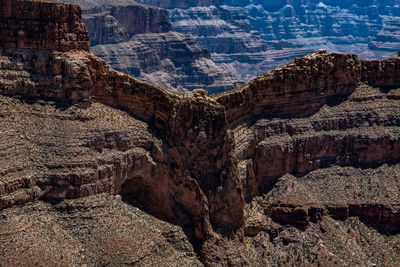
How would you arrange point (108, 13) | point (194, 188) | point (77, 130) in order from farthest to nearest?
point (108, 13)
point (194, 188)
point (77, 130)

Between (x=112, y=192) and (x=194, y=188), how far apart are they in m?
6.99

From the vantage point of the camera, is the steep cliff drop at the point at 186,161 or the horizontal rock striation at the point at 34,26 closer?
the steep cliff drop at the point at 186,161

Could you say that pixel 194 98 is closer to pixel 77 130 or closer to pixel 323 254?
pixel 77 130

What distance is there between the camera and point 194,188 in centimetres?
5728

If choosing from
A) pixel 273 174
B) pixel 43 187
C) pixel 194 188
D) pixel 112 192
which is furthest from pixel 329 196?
pixel 43 187

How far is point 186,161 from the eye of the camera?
190 feet

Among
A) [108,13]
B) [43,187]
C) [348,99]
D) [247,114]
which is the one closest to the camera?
Answer: [43,187]

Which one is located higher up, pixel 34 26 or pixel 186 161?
pixel 34 26

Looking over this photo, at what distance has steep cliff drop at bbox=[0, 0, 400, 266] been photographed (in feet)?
166

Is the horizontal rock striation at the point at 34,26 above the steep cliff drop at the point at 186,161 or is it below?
above

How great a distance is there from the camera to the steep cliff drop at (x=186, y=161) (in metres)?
50.5

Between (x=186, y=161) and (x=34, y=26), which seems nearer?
(x=34, y=26)

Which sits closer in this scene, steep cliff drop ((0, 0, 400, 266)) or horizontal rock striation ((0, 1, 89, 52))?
steep cliff drop ((0, 0, 400, 266))

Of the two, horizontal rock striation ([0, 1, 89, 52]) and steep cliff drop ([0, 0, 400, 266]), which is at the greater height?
horizontal rock striation ([0, 1, 89, 52])
